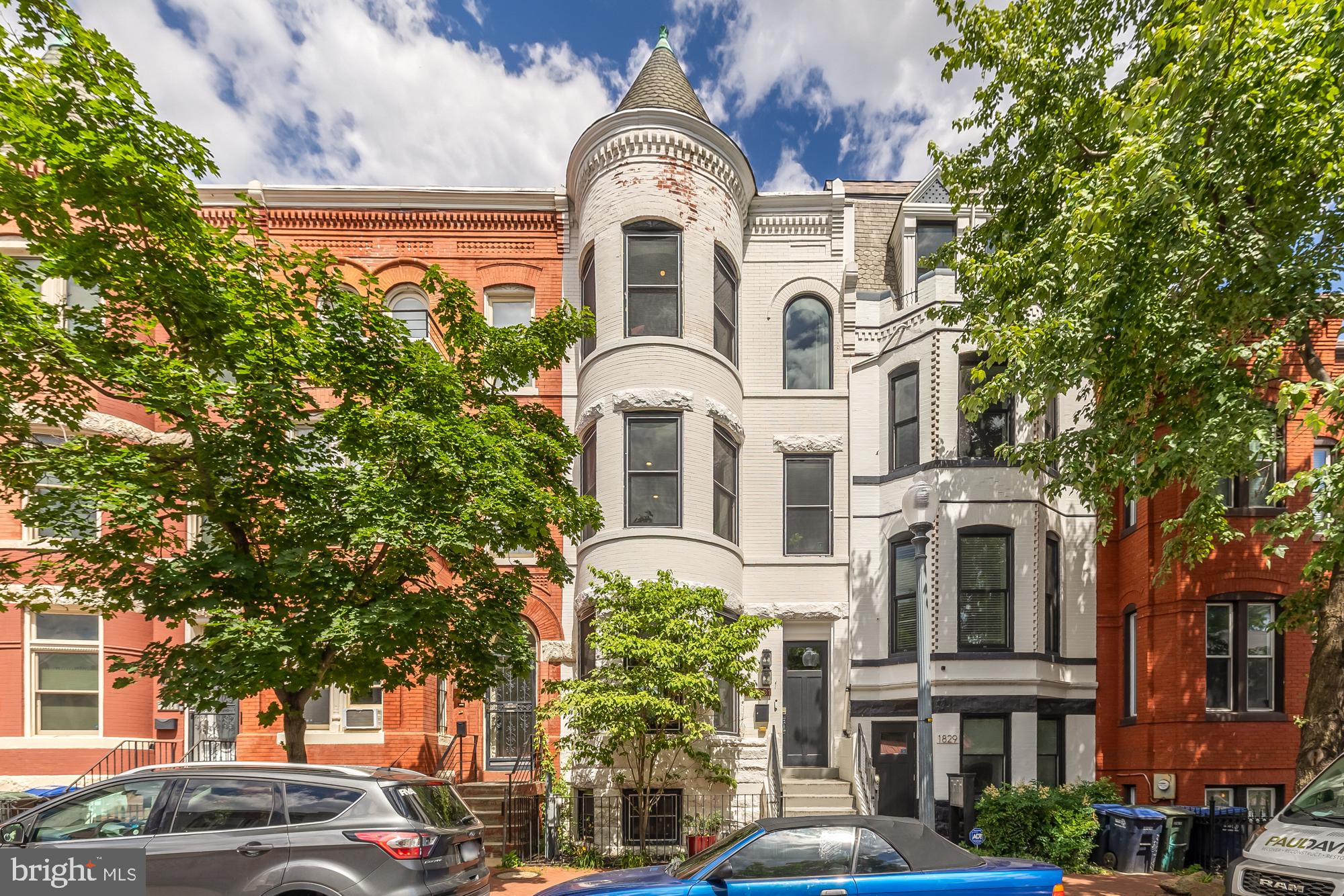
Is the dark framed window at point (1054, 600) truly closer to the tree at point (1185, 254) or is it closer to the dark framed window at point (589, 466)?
the tree at point (1185, 254)

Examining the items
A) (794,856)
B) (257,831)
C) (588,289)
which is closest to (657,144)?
(588,289)

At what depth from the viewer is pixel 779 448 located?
54.4 feet

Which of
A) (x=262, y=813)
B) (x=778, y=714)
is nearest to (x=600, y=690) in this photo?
(x=778, y=714)

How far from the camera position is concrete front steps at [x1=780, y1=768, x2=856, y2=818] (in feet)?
46.8

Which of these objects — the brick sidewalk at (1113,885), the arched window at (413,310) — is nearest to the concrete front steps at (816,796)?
the brick sidewalk at (1113,885)

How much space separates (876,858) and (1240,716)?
10666 millimetres

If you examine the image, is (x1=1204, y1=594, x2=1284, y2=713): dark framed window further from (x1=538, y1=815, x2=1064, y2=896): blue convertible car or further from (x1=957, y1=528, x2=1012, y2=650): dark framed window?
(x1=538, y1=815, x2=1064, y2=896): blue convertible car

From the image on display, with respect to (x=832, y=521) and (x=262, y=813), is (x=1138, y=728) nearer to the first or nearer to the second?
(x=832, y=521)

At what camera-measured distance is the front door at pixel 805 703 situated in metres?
15.7

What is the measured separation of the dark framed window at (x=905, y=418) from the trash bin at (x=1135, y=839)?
6549 mm

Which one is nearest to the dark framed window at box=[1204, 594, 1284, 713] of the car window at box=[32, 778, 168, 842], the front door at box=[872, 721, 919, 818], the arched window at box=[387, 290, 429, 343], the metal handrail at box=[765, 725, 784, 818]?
the front door at box=[872, 721, 919, 818]

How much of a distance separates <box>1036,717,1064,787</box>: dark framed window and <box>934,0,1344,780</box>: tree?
16.9 ft

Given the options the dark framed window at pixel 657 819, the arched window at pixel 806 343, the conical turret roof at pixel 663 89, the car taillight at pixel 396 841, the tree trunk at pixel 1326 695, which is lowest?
the dark framed window at pixel 657 819

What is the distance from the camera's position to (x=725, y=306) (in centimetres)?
1655
